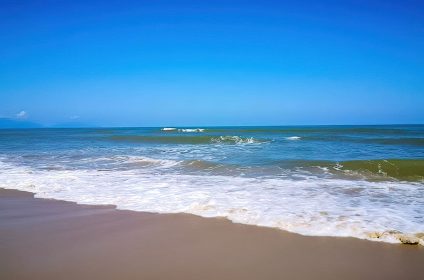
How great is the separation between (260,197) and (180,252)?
3.16 m

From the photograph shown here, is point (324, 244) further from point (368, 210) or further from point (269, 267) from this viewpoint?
point (368, 210)

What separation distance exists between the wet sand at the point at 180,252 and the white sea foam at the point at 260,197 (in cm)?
48

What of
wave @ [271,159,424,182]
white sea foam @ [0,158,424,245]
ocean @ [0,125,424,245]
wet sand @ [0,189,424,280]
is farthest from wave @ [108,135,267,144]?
wet sand @ [0,189,424,280]

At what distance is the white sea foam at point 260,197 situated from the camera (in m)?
4.98

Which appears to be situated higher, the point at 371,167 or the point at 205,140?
the point at 205,140

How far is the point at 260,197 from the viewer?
22.1ft

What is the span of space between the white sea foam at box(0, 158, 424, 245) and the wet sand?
0.48 m

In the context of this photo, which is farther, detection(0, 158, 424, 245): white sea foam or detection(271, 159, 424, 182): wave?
detection(271, 159, 424, 182): wave

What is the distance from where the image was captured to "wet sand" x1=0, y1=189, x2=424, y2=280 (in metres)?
3.34

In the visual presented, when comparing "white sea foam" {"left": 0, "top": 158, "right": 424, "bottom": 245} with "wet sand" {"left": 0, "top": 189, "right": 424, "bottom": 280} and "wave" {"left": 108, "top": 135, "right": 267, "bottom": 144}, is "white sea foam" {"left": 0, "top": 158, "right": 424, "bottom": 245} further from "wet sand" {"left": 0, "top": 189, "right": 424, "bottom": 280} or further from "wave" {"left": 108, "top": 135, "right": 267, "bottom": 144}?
"wave" {"left": 108, "top": 135, "right": 267, "bottom": 144}

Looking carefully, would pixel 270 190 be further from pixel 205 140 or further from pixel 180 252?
pixel 205 140

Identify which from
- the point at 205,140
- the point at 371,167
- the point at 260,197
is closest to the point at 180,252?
the point at 260,197

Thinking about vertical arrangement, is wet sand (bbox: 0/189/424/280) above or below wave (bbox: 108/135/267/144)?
below

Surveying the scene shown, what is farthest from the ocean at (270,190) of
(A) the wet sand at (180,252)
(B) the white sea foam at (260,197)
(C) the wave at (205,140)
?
(C) the wave at (205,140)
